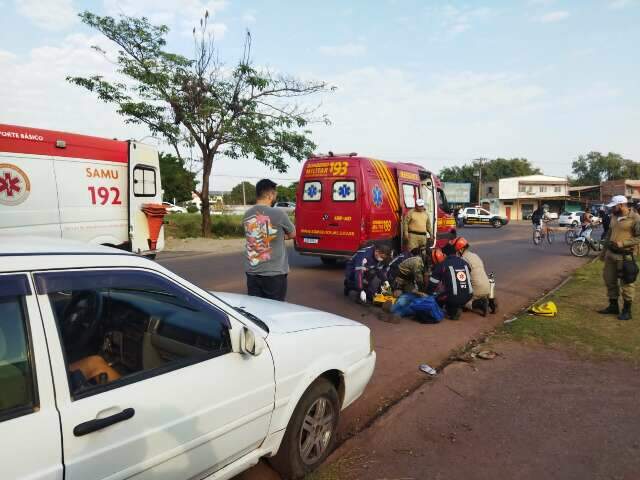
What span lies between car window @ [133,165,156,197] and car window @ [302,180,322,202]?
3.25m

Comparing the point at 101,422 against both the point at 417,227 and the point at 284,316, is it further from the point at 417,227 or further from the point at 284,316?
the point at 417,227

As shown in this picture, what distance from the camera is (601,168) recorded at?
3351 inches

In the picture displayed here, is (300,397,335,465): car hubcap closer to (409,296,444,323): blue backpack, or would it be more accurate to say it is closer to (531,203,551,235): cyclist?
(409,296,444,323): blue backpack

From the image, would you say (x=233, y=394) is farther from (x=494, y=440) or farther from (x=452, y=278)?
(x=452, y=278)

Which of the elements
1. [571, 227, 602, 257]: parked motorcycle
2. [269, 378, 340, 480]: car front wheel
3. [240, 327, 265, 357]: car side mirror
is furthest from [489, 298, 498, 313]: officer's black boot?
[571, 227, 602, 257]: parked motorcycle

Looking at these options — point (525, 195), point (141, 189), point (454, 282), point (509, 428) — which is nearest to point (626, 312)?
point (454, 282)

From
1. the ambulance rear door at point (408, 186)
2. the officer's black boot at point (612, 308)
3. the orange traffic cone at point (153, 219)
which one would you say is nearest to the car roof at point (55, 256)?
the officer's black boot at point (612, 308)

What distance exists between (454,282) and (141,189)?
6.46 m

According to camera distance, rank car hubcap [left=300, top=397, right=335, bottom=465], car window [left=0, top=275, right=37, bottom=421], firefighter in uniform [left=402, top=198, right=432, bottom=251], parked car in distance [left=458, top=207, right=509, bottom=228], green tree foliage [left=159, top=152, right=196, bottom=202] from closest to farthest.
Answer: car window [left=0, top=275, right=37, bottom=421] < car hubcap [left=300, top=397, right=335, bottom=465] < firefighter in uniform [left=402, top=198, right=432, bottom=251] < parked car in distance [left=458, top=207, right=509, bottom=228] < green tree foliage [left=159, top=152, right=196, bottom=202]

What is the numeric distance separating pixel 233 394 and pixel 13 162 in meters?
6.93

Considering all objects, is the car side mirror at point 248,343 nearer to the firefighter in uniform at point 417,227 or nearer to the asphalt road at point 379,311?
the asphalt road at point 379,311

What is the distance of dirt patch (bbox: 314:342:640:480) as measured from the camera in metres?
2.71

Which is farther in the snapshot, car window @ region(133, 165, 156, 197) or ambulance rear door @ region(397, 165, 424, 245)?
ambulance rear door @ region(397, 165, 424, 245)

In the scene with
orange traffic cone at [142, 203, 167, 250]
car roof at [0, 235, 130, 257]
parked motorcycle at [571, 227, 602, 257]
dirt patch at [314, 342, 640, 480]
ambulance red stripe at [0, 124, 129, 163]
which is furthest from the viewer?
parked motorcycle at [571, 227, 602, 257]
